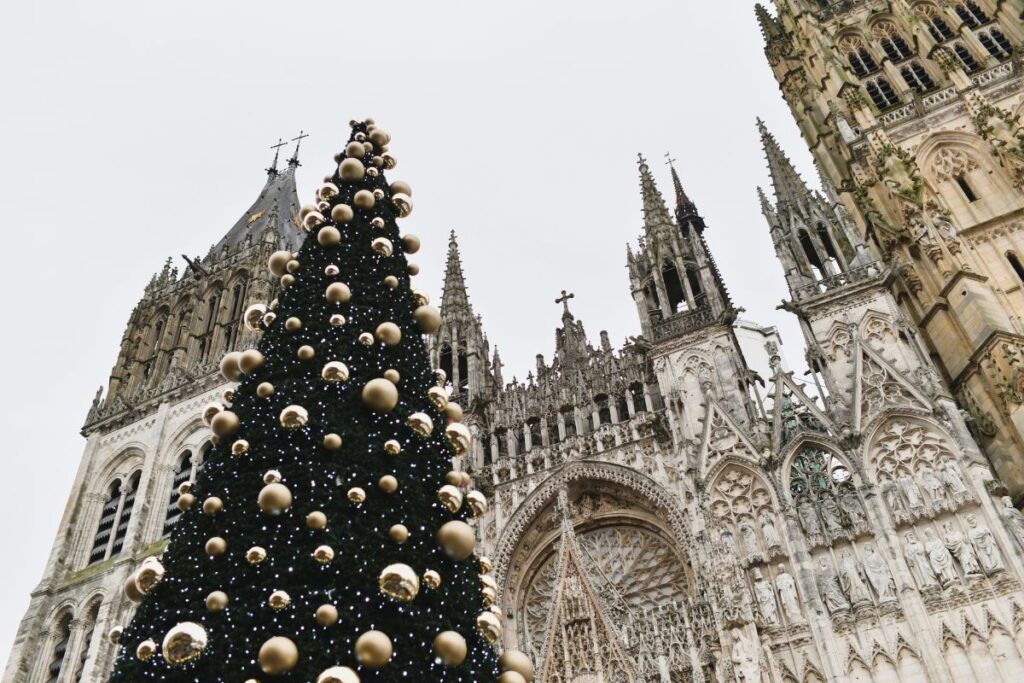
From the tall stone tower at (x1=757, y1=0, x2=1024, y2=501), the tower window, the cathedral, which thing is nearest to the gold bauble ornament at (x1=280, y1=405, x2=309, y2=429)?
the cathedral

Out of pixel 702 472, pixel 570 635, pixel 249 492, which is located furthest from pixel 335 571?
pixel 702 472

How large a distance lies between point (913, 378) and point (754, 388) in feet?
10.1

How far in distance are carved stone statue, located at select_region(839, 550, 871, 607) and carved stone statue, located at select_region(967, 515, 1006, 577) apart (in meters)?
1.80

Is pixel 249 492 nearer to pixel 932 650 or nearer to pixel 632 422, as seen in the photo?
pixel 932 650

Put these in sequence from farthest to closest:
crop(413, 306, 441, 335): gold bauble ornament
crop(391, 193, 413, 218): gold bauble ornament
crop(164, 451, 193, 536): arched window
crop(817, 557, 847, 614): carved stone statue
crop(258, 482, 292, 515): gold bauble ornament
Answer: crop(164, 451, 193, 536): arched window
crop(817, 557, 847, 614): carved stone statue
crop(391, 193, 413, 218): gold bauble ornament
crop(413, 306, 441, 335): gold bauble ornament
crop(258, 482, 292, 515): gold bauble ornament

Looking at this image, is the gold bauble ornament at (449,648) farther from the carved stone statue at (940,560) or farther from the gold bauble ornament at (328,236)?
the carved stone statue at (940,560)

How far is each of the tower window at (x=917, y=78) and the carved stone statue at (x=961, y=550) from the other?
51.8 ft

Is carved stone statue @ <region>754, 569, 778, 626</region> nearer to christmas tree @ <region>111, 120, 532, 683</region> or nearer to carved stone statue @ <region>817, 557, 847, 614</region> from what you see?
carved stone statue @ <region>817, 557, 847, 614</region>

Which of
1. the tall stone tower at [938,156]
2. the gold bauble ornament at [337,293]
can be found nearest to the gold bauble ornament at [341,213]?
the gold bauble ornament at [337,293]

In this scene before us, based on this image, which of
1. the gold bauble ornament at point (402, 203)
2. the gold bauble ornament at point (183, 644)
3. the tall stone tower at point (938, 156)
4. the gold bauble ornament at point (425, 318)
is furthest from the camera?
the tall stone tower at point (938, 156)

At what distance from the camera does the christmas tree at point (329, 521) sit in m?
3.58

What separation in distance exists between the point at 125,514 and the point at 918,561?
1932cm

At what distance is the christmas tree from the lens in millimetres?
3580

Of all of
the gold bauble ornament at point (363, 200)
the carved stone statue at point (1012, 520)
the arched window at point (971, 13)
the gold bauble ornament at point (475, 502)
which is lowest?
the gold bauble ornament at point (475, 502)
